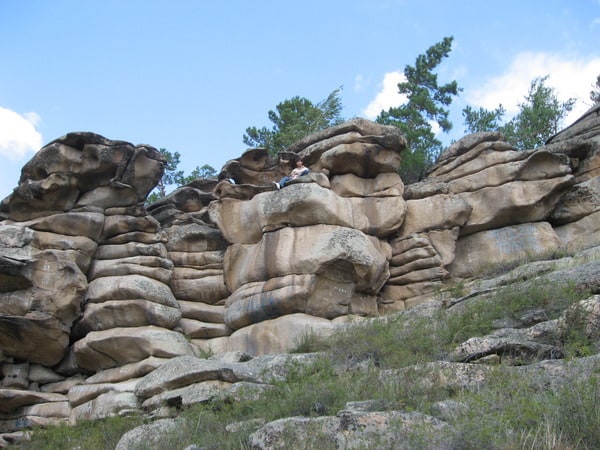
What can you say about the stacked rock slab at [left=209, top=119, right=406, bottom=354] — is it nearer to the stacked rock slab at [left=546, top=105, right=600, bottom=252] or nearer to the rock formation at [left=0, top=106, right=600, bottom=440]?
the rock formation at [left=0, top=106, right=600, bottom=440]

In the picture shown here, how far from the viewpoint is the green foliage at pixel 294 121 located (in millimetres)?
29497

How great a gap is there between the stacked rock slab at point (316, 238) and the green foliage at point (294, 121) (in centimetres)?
838

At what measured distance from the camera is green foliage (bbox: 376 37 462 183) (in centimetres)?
2878

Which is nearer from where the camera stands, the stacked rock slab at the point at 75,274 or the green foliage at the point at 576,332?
the green foliage at the point at 576,332

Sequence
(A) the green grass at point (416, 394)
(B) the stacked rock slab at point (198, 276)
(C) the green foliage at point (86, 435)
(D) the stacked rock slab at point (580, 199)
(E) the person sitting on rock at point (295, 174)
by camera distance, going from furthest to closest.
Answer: (D) the stacked rock slab at point (580, 199)
(E) the person sitting on rock at point (295, 174)
(B) the stacked rock slab at point (198, 276)
(C) the green foliage at point (86, 435)
(A) the green grass at point (416, 394)

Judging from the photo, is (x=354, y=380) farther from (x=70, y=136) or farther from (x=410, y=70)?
(x=410, y=70)

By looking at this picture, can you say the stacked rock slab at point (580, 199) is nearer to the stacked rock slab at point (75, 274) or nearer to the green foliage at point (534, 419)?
the stacked rock slab at point (75, 274)

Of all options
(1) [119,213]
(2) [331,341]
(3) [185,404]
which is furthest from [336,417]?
(1) [119,213]

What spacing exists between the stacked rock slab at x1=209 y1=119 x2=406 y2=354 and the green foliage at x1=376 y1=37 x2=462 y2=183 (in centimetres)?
701

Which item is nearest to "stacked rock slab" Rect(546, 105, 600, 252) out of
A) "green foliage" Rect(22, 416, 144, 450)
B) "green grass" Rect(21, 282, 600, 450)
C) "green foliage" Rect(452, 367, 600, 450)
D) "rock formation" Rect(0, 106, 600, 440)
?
"rock formation" Rect(0, 106, 600, 440)

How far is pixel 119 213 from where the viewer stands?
20.0 meters

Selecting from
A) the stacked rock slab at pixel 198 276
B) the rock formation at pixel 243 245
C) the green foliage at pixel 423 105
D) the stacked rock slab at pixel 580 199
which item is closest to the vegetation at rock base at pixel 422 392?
the rock formation at pixel 243 245

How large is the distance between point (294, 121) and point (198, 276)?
40.3 feet

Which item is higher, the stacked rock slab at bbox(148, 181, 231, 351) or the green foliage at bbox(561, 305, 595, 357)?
the stacked rock slab at bbox(148, 181, 231, 351)
